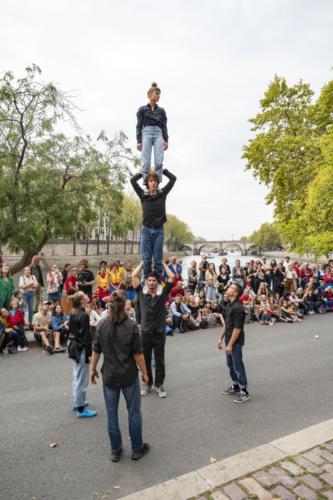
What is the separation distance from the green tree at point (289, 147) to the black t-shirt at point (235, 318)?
1545 centimetres

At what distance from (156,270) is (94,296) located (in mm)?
6008

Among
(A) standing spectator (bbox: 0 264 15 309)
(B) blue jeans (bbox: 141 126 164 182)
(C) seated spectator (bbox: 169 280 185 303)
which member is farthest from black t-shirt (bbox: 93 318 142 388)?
(C) seated spectator (bbox: 169 280 185 303)


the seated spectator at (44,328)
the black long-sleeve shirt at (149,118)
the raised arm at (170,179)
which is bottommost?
the seated spectator at (44,328)

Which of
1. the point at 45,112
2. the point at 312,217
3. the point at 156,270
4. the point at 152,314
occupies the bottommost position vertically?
the point at 152,314

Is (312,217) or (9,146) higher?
(9,146)

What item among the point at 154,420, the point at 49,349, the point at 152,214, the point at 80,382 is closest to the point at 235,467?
the point at 154,420

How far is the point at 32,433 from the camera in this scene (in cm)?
453

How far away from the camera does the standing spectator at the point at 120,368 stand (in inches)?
155

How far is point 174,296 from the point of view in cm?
1186

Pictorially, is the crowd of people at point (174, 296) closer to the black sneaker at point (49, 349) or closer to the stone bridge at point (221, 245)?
the black sneaker at point (49, 349)

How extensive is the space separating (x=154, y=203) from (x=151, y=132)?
1.18 m

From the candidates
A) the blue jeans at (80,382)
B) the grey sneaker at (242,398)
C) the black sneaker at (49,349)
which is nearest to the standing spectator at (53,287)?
the black sneaker at (49,349)

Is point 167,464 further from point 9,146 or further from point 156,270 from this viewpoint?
point 9,146

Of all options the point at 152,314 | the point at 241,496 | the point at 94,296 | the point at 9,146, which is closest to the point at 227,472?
the point at 241,496
